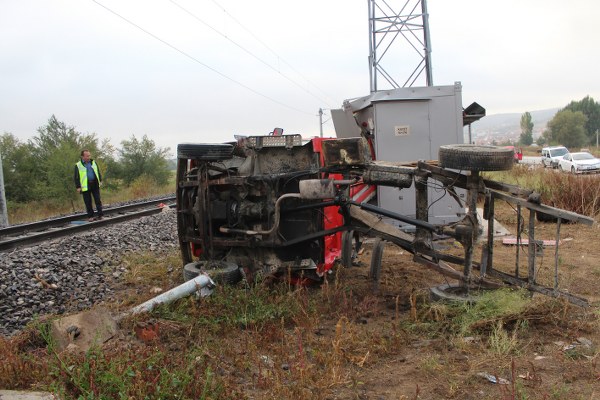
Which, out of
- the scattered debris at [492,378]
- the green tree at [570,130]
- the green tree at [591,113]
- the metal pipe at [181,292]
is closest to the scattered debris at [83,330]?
the metal pipe at [181,292]

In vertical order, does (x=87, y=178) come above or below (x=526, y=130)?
below

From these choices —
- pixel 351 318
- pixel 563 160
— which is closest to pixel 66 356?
pixel 351 318

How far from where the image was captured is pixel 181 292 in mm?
4758

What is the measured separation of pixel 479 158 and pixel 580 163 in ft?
93.4

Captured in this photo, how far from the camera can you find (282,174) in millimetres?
5312

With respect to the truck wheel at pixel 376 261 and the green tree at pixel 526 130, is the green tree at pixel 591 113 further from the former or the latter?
the truck wheel at pixel 376 261

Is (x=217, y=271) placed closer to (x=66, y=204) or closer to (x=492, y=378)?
(x=492, y=378)

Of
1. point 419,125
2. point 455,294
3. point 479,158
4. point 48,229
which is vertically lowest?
point 455,294

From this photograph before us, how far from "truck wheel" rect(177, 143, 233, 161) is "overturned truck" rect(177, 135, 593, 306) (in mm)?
10

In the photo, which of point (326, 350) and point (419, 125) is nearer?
point (326, 350)

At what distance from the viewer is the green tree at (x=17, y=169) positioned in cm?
2600

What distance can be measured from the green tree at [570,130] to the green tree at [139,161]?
7402 cm

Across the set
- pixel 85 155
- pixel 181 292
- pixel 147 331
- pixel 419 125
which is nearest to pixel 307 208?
pixel 181 292

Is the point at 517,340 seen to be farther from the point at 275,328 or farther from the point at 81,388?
the point at 81,388
